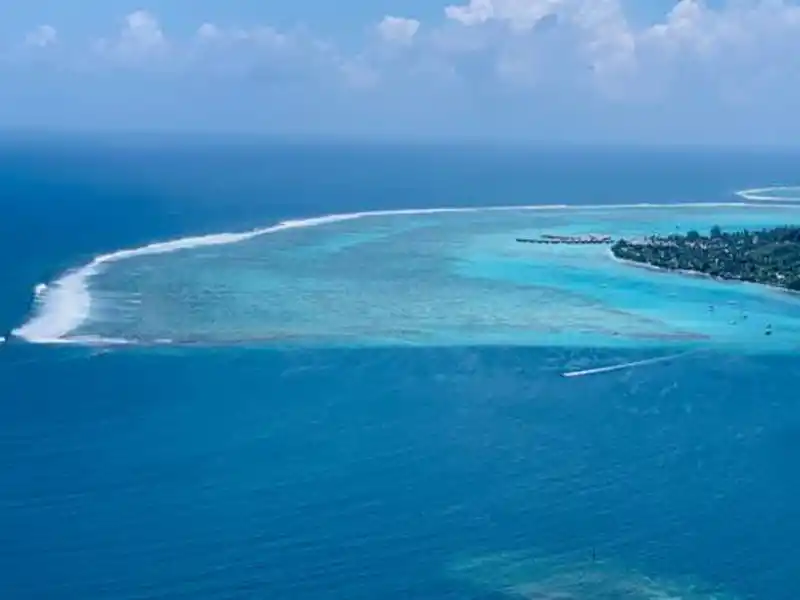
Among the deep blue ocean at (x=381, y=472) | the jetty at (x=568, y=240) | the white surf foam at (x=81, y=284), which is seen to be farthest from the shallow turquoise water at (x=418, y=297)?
the deep blue ocean at (x=381, y=472)

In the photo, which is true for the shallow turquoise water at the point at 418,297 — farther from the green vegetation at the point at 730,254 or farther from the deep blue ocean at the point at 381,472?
the deep blue ocean at the point at 381,472

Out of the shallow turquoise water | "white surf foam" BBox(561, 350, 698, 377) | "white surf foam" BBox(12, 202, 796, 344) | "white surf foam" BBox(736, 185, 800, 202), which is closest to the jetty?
the shallow turquoise water

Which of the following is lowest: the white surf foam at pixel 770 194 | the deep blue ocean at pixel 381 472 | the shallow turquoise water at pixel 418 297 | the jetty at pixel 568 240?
the deep blue ocean at pixel 381 472

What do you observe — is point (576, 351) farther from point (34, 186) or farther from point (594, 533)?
point (34, 186)

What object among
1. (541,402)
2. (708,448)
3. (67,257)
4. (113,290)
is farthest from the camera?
(67,257)

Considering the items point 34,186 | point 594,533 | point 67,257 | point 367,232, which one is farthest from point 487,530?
point 34,186

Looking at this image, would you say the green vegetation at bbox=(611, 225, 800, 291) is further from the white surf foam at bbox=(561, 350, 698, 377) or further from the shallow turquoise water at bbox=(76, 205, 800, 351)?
the white surf foam at bbox=(561, 350, 698, 377)
